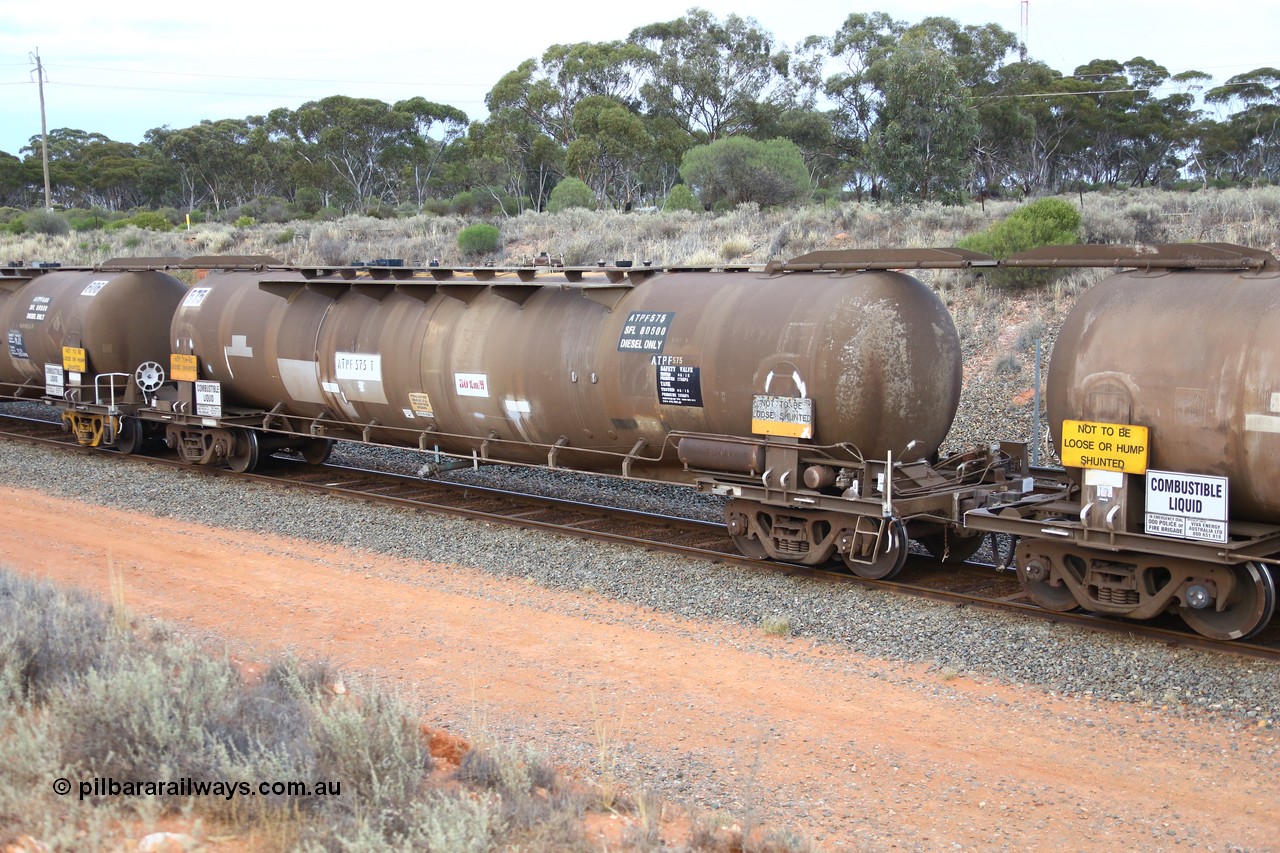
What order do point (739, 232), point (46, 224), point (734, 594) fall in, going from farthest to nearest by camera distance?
point (46, 224)
point (739, 232)
point (734, 594)

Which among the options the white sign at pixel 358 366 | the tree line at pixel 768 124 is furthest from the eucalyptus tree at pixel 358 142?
the white sign at pixel 358 366

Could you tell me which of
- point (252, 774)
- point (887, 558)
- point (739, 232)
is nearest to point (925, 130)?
point (739, 232)

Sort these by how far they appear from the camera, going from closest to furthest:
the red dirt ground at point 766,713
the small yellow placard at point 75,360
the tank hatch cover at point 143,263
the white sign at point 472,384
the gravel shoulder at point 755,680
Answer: the red dirt ground at point 766,713 < the gravel shoulder at point 755,680 < the white sign at point 472,384 < the small yellow placard at point 75,360 < the tank hatch cover at point 143,263

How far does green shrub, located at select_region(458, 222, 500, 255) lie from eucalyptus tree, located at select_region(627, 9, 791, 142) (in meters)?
23.1

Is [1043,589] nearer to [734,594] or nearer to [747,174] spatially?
[734,594]

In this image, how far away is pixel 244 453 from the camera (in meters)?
18.2

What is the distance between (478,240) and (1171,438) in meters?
31.0

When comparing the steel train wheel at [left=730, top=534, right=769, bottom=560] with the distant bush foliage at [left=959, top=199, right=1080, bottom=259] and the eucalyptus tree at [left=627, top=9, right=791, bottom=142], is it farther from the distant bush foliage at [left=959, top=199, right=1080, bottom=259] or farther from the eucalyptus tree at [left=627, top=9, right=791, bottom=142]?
the eucalyptus tree at [left=627, top=9, right=791, bottom=142]

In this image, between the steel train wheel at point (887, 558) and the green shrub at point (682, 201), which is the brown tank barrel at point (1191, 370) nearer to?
the steel train wheel at point (887, 558)

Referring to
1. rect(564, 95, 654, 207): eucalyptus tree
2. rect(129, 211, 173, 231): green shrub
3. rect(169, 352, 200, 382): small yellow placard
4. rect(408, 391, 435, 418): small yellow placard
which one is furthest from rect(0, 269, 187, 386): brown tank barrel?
rect(129, 211, 173, 231): green shrub

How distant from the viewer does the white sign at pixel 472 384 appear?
47.1 feet

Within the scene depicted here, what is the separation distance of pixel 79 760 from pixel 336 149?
68.4 m

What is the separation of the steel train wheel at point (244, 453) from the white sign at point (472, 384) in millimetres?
5070

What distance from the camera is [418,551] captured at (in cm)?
1341
